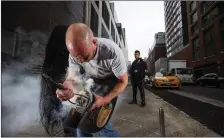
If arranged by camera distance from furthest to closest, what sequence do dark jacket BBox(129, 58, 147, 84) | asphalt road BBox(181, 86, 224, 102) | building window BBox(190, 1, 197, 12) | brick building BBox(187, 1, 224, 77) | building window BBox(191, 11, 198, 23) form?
asphalt road BBox(181, 86, 224, 102)
building window BBox(191, 11, 198, 23)
brick building BBox(187, 1, 224, 77)
building window BBox(190, 1, 197, 12)
dark jacket BBox(129, 58, 147, 84)

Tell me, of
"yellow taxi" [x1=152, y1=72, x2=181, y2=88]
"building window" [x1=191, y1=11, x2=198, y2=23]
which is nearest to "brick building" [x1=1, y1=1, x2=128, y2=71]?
"building window" [x1=191, y1=11, x2=198, y2=23]

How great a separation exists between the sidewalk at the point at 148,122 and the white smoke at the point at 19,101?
1097 millimetres

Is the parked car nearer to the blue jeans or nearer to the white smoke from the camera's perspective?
the blue jeans

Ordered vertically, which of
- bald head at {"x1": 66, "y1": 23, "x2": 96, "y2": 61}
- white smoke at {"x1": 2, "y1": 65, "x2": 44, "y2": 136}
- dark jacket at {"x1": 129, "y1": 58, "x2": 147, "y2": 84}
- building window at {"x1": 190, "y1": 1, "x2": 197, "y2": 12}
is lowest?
white smoke at {"x1": 2, "y1": 65, "x2": 44, "y2": 136}

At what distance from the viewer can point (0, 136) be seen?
2.40m

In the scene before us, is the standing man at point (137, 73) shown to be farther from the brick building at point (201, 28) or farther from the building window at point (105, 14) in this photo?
the brick building at point (201, 28)

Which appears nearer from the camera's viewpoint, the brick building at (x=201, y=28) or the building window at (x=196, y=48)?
the brick building at (x=201, y=28)

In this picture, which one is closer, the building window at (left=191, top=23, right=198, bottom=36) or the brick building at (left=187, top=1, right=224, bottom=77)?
the brick building at (left=187, top=1, right=224, bottom=77)

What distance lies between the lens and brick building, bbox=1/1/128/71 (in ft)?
8.43

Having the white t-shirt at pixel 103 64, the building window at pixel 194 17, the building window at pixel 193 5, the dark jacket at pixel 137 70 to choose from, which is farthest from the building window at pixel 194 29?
the white t-shirt at pixel 103 64

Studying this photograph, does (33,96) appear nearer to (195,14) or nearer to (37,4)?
(37,4)

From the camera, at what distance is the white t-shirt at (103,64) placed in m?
2.58

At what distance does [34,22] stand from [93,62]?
1.04m

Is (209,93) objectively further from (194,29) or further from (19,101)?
(19,101)
